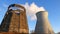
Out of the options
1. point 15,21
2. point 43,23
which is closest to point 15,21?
point 15,21

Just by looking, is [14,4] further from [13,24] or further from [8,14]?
[13,24]

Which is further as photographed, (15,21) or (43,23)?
(15,21)

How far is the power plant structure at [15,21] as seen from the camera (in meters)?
28.1

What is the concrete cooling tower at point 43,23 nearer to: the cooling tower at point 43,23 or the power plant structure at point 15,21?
the cooling tower at point 43,23

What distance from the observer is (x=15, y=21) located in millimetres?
28609

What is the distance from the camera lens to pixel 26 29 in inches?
1172

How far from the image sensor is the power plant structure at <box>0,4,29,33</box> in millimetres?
28062

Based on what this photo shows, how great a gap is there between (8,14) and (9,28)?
11.8 feet

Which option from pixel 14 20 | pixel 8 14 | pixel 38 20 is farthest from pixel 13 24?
pixel 38 20

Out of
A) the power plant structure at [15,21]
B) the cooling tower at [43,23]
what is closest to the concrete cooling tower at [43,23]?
the cooling tower at [43,23]

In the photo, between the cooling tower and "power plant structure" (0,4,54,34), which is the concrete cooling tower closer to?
the cooling tower

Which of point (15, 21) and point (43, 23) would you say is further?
point (15, 21)

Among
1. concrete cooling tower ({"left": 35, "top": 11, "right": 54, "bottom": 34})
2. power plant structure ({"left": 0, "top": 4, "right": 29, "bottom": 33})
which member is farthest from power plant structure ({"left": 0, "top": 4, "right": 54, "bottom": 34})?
concrete cooling tower ({"left": 35, "top": 11, "right": 54, "bottom": 34})

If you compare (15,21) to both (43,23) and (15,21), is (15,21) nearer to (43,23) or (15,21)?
Result: (15,21)
